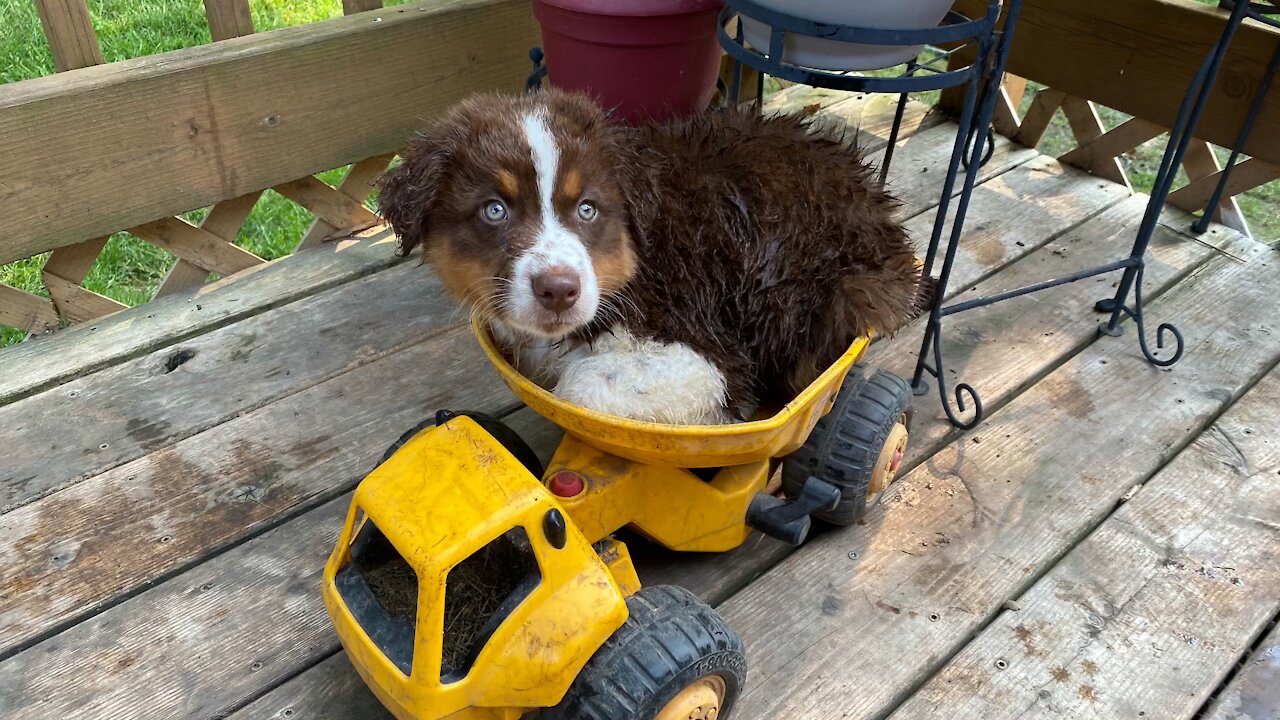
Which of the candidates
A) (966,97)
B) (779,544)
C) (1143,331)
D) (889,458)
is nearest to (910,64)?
(966,97)

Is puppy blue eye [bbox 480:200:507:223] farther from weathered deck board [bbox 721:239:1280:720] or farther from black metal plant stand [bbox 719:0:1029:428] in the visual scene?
weathered deck board [bbox 721:239:1280:720]

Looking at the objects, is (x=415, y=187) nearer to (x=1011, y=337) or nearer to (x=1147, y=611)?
(x=1147, y=611)

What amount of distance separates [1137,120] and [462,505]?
2.59m

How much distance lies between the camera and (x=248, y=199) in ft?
8.43

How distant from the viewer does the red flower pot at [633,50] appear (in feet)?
7.06

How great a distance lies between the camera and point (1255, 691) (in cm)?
164

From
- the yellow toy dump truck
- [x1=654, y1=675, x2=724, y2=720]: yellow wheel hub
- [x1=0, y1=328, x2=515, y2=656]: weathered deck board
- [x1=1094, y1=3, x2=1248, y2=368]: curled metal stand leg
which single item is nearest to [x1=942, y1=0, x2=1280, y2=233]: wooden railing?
[x1=1094, y1=3, x2=1248, y2=368]: curled metal stand leg

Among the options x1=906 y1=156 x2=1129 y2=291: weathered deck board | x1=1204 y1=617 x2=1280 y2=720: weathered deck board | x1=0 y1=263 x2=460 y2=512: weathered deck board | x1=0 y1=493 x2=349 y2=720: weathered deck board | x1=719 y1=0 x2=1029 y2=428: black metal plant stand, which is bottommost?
x1=1204 y1=617 x2=1280 y2=720: weathered deck board

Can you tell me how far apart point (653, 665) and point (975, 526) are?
924 millimetres

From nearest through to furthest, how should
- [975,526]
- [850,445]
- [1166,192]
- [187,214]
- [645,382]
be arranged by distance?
[645,382] → [850,445] → [975,526] → [1166,192] → [187,214]

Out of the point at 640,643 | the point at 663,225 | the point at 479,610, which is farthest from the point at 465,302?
the point at 640,643

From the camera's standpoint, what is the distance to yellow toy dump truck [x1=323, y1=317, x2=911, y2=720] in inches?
50.5

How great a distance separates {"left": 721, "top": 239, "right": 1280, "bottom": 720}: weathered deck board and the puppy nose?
73cm

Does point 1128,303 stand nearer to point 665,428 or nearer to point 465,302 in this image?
point 665,428
